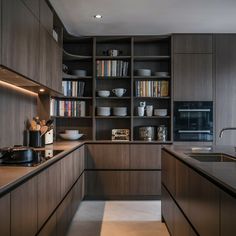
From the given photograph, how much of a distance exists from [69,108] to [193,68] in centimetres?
198

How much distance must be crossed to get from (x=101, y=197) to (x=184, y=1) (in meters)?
2.81

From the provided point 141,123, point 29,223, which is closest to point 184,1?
point 141,123

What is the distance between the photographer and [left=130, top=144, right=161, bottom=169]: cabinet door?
14.3 ft

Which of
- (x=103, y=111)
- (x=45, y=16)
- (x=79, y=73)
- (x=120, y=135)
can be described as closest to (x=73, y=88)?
(x=79, y=73)

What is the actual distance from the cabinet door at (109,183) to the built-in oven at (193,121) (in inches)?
40.2

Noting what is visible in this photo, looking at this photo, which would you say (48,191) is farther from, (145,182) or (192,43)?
(192,43)

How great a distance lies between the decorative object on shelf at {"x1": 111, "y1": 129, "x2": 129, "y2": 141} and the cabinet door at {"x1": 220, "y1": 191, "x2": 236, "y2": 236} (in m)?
3.35

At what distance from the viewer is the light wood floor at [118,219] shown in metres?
3.12

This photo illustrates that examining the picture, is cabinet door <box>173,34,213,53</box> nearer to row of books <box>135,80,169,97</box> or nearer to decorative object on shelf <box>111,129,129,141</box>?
row of books <box>135,80,169,97</box>

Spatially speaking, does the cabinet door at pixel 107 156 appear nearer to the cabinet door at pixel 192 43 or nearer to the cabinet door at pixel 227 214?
the cabinet door at pixel 192 43

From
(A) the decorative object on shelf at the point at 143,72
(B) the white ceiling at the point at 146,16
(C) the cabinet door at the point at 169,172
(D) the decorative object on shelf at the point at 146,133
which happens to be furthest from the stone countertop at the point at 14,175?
(A) the decorative object on shelf at the point at 143,72

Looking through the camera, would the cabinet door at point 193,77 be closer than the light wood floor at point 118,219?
No

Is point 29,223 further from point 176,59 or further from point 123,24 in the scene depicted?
point 176,59

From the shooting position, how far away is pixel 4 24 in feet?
6.45
